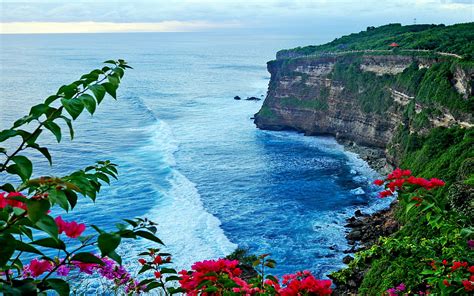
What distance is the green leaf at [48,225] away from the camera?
99.3 inches

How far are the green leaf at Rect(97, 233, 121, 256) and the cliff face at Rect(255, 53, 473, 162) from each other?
38.4 meters

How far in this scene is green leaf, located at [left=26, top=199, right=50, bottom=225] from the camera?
Answer: 8.15ft

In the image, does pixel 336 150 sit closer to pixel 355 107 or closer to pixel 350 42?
pixel 355 107

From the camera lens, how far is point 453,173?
98.0 ft

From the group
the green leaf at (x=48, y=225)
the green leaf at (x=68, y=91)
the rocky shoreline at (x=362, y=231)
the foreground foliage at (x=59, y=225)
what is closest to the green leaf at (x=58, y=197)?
the foreground foliage at (x=59, y=225)

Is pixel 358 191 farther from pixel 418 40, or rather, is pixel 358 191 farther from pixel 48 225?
pixel 48 225

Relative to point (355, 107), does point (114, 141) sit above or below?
below

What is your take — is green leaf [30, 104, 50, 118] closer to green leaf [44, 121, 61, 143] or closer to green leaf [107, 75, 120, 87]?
green leaf [44, 121, 61, 143]

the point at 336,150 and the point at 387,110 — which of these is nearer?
the point at 387,110

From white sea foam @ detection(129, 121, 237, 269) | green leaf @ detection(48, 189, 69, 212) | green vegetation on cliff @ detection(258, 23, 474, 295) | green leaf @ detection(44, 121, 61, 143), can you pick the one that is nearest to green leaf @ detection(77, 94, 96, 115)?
green leaf @ detection(44, 121, 61, 143)

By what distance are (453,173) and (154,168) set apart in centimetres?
2963

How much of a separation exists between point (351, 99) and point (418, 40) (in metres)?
10.9

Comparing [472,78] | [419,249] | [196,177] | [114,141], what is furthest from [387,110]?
[419,249]

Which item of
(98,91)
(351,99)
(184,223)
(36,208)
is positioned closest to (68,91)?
(98,91)
